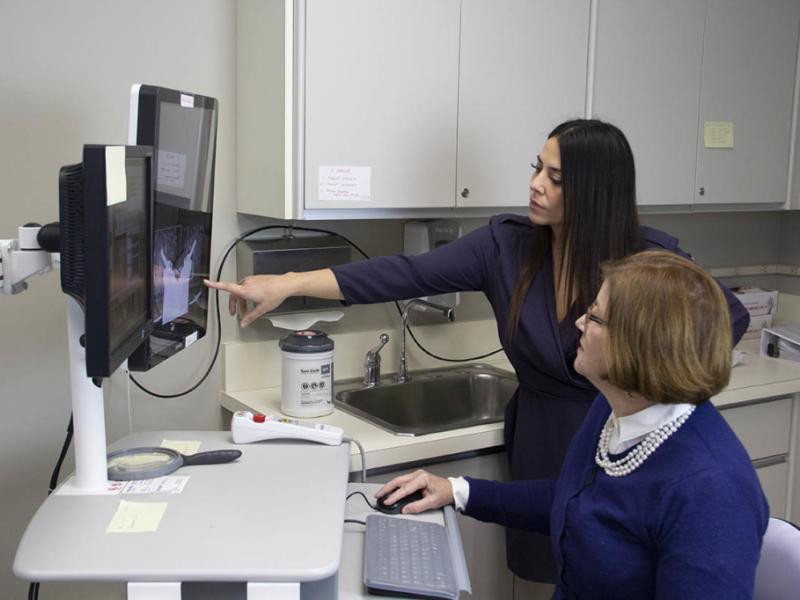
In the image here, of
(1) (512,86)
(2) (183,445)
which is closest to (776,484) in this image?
(1) (512,86)

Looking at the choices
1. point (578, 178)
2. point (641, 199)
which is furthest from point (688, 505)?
point (641, 199)

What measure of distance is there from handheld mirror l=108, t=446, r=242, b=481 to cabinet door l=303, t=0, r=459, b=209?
0.74 metres

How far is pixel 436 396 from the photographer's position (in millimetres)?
2703

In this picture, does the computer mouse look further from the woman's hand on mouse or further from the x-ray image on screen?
the x-ray image on screen

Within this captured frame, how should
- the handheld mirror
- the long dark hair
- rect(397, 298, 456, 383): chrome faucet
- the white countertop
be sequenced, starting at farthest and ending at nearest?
rect(397, 298, 456, 383): chrome faucet, the white countertop, the long dark hair, the handheld mirror

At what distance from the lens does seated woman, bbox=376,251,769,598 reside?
3.87 ft

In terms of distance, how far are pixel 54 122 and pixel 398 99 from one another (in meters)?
0.85

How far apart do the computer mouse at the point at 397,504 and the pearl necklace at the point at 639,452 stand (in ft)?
1.37

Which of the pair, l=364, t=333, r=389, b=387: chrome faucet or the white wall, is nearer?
the white wall

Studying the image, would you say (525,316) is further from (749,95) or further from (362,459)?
(749,95)

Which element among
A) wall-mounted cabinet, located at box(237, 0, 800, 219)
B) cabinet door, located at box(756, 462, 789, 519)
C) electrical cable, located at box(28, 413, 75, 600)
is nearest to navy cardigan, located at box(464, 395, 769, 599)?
wall-mounted cabinet, located at box(237, 0, 800, 219)

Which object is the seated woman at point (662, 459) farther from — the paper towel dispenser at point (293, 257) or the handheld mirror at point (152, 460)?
the paper towel dispenser at point (293, 257)

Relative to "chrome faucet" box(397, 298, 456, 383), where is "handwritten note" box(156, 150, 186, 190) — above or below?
above

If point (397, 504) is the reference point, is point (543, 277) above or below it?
above
